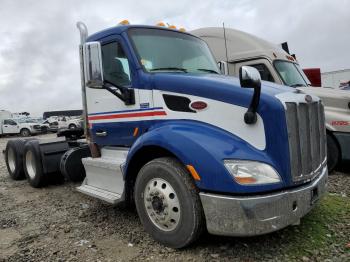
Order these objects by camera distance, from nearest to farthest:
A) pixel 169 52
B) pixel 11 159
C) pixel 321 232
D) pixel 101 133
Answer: pixel 321 232, pixel 169 52, pixel 101 133, pixel 11 159

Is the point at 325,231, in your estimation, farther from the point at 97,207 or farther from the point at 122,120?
the point at 97,207

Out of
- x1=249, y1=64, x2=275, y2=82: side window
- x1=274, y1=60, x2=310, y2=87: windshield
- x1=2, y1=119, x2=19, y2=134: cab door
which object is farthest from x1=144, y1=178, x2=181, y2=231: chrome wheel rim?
x1=2, y1=119, x2=19, y2=134: cab door

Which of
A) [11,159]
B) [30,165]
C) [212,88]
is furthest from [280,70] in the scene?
[11,159]

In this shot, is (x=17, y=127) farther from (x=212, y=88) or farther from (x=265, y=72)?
(x=212, y=88)

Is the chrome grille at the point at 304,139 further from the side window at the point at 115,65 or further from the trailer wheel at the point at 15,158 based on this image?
the trailer wheel at the point at 15,158

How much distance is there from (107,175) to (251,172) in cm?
222

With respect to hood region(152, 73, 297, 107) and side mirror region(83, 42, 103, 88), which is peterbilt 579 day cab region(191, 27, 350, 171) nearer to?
hood region(152, 73, 297, 107)

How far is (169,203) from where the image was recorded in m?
3.65

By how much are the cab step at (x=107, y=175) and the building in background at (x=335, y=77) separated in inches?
844

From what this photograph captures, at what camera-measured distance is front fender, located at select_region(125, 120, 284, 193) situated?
321 cm

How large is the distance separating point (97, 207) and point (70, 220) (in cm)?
57

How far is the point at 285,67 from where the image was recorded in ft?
26.7

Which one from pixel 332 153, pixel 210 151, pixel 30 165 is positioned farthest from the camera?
pixel 30 165

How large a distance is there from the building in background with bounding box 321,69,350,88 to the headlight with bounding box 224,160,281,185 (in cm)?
2211
